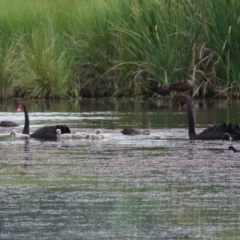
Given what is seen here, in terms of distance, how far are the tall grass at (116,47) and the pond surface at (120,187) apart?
6.50 metres

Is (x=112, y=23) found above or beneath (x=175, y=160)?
above

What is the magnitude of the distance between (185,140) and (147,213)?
6662 millimetres

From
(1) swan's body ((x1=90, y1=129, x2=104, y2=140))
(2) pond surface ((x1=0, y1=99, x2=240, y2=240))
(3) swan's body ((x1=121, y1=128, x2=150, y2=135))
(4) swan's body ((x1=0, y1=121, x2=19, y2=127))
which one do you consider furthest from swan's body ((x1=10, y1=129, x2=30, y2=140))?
(4) swan's body ((x1=0, y1=121, x2=19, y2=127))

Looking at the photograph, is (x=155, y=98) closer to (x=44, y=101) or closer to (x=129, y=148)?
(x=44, y=101)

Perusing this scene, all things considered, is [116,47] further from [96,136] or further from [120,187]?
[120,187]

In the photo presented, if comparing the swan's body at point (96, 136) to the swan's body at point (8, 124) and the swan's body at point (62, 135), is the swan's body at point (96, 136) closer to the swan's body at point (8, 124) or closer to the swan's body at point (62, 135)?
the swan's body at point (62, 135)

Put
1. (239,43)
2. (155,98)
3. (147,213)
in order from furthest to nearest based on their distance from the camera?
(155,98) < (239,43) < (147,213)

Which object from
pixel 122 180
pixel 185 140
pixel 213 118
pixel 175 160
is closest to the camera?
pixel 122 180

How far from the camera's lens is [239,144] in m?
14.9

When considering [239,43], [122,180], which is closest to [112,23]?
[239,43]

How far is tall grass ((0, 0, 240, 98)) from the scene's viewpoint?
24109 mm

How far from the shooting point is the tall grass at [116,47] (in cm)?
2411

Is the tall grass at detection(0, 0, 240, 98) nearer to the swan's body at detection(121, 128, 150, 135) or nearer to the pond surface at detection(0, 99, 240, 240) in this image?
the pond surface at detection(0, 99, 240, 240)

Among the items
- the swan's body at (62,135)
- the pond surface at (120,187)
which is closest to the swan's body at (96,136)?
the pond surface at (120,187)
